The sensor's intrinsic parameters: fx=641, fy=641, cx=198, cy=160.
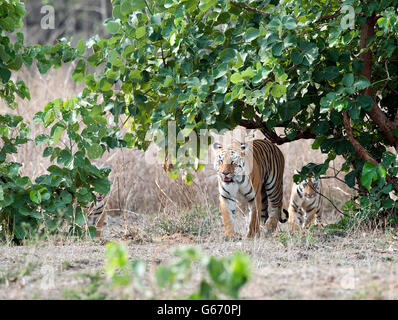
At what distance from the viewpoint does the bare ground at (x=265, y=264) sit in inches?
122

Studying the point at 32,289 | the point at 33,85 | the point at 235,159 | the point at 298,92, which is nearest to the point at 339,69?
the point at 298,92

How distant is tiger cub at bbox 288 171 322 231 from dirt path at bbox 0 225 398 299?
1.38 m

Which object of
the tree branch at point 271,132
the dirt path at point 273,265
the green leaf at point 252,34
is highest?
the green leaf at point 252,34

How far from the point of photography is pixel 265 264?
4012 millimetres

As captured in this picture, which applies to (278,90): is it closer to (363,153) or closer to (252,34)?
(252,34)

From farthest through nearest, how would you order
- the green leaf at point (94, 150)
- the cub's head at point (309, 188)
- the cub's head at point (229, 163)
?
1. the cub's head at point (309, 188)
2. the cub's head at point (229, 163)
3. the green leaf at point (94, 150)

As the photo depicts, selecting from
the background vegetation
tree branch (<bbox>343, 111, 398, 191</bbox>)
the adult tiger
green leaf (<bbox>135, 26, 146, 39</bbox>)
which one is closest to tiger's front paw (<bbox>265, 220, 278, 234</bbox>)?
the adult tiger

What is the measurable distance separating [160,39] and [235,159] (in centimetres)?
180

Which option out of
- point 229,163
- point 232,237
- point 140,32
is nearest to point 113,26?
point 140,32

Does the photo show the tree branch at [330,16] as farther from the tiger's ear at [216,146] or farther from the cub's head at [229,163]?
the tiger's ear at [216,146]

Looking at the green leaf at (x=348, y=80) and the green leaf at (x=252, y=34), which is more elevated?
the green leaf at (x=252, y=34)

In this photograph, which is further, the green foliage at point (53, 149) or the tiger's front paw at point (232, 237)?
the tiger's front paw at point (232, 237)

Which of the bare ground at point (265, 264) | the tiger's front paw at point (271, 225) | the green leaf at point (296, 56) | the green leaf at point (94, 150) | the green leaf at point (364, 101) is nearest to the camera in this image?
the bare ground at point (265, 264)

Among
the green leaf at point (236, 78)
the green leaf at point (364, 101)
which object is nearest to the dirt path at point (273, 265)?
the green leaf at point (364, 101)
